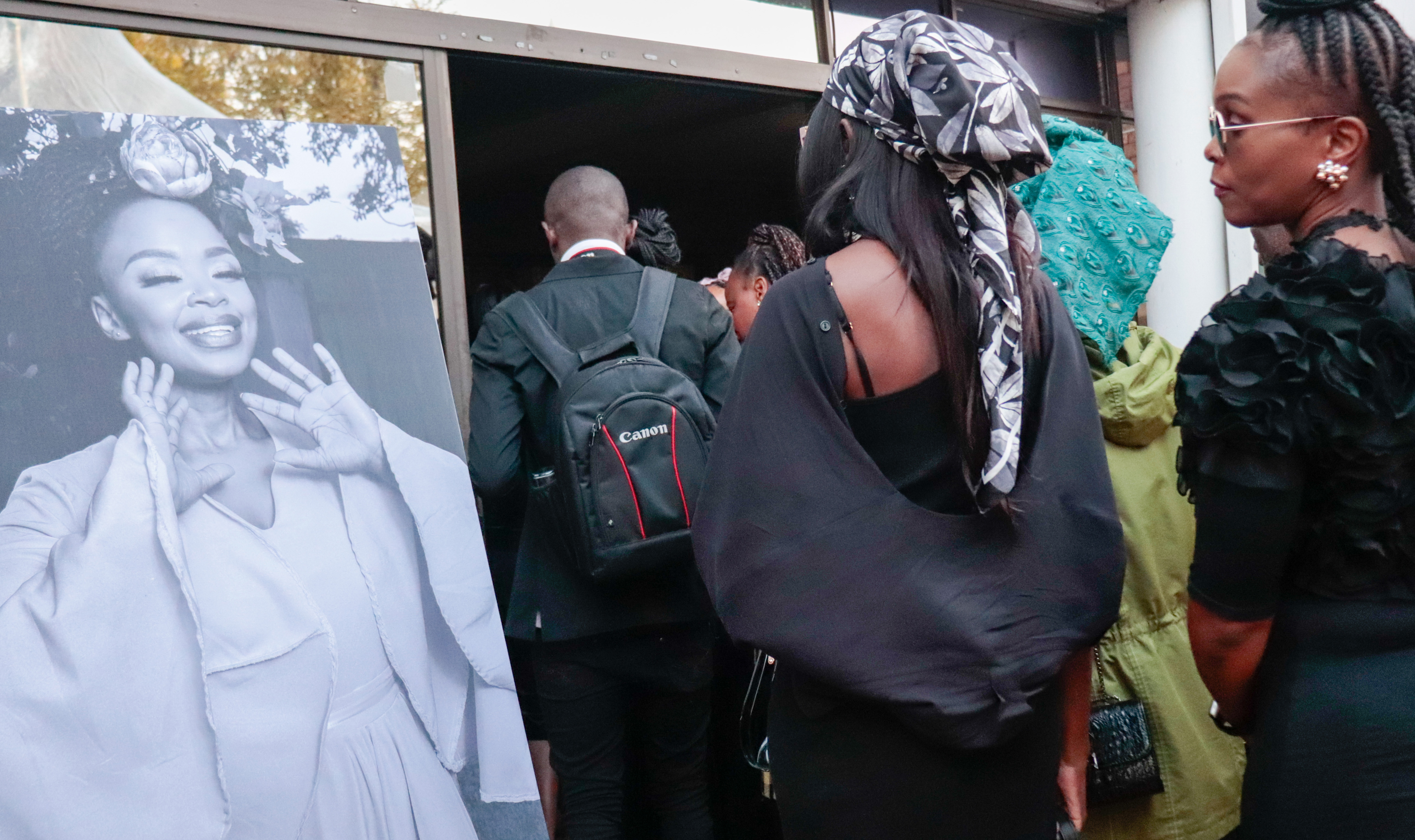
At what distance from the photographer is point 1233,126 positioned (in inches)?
66.5

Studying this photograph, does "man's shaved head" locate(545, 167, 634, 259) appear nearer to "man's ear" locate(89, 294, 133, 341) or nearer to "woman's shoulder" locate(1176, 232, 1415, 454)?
"man's ear" locate(89, 294, 133, 341)

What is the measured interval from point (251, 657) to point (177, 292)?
0.70 meters

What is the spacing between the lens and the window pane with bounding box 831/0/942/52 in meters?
4.64

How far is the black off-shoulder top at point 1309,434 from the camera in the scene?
1.45 metres

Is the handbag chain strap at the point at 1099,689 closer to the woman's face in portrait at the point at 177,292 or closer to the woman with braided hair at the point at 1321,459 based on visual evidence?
the woman with braided hair at the point at 1321,459

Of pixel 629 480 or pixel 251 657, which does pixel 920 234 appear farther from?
pixel 251 657

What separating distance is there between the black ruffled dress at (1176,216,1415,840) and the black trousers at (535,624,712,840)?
1561 mm

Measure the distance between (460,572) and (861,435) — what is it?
3.65 feet

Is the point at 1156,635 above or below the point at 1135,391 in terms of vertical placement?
below

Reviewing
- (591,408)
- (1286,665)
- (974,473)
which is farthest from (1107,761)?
(591,408)

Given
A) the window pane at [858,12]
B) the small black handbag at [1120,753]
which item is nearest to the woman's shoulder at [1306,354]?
the small black handbag at [1120,753]

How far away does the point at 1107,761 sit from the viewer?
92.1 inches

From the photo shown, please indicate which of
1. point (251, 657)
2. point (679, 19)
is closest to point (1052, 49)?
point (679, 19)

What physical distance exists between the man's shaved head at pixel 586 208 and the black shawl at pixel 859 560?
1.58 meters
